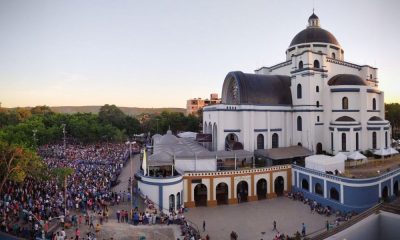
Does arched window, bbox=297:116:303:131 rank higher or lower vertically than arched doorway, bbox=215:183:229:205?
higher

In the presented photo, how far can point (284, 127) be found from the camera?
4044 centimetres

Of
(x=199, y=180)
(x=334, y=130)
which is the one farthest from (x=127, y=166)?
(x=334, y=130)

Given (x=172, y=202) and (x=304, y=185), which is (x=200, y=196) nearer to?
(x=172, y=202)

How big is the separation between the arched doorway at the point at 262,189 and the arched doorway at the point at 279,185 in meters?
1.49

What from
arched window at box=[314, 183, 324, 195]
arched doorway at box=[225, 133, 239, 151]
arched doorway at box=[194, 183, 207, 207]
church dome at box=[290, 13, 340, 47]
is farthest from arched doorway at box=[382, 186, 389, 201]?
church dome at box=[290, 13, 340, 47]

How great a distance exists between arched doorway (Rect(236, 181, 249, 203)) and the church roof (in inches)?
424

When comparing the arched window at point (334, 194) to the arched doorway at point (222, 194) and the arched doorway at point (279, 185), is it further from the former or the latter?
the arched doorway at point (222, 194)

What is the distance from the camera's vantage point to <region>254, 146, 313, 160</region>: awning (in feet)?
112

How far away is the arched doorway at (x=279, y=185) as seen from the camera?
33594 millimetres

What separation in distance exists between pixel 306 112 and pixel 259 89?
21.7 feet

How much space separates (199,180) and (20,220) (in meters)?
15.1

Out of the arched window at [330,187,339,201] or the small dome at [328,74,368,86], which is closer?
the arched window at [330,187,339,201]

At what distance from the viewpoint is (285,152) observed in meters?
35.5

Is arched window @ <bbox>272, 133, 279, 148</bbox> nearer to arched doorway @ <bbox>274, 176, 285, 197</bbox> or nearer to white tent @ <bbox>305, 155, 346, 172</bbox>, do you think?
arched doorway @ <bbox>274, 176, 285, 197</bbox>
